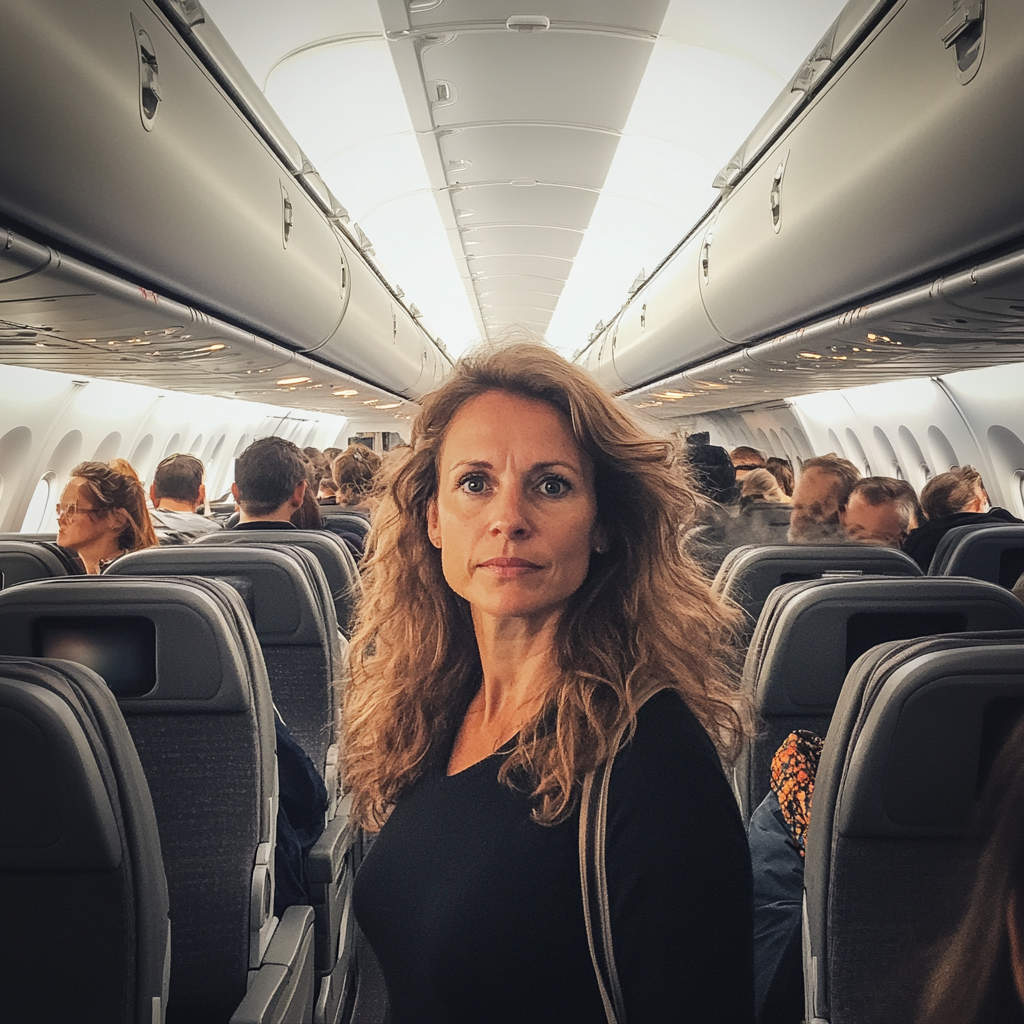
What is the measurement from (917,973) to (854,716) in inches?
17.1

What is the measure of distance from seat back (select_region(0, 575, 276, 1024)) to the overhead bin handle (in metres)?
2.13

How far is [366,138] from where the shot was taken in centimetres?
669

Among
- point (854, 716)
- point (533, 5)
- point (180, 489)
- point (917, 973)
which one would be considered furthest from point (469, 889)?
point (180, 489)

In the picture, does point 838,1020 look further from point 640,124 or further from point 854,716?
point 640,124

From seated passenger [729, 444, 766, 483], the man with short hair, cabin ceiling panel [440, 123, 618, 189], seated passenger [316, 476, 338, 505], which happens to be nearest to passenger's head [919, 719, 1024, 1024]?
the man with short hair

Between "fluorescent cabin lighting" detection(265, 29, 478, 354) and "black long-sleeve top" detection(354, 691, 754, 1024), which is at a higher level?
"fluorescent cabin lighting" detection(265, 29, 478, 354)

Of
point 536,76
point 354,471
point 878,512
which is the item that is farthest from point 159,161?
point 354,471

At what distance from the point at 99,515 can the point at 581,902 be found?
10.4ft

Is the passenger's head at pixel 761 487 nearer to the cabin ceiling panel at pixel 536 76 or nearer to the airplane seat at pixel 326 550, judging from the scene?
the cabin ceiling panel at pixel 536 76

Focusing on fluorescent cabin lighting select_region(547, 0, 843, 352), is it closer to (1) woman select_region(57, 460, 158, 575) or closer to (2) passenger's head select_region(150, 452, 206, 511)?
(2) passenger's head select_region(150, 452, 206, 511)

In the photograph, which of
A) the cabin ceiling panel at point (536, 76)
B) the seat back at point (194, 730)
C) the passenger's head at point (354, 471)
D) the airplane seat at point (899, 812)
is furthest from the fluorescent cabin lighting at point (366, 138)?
the airplane seat at point (899, 812)

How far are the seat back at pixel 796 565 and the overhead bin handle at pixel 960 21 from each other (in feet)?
5.11

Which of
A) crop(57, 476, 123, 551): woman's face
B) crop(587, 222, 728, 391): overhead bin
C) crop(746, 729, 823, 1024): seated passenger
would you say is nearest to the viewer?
crop(746, 729, 823, 1024): seated passenger

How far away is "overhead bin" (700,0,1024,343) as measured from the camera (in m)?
2.44
